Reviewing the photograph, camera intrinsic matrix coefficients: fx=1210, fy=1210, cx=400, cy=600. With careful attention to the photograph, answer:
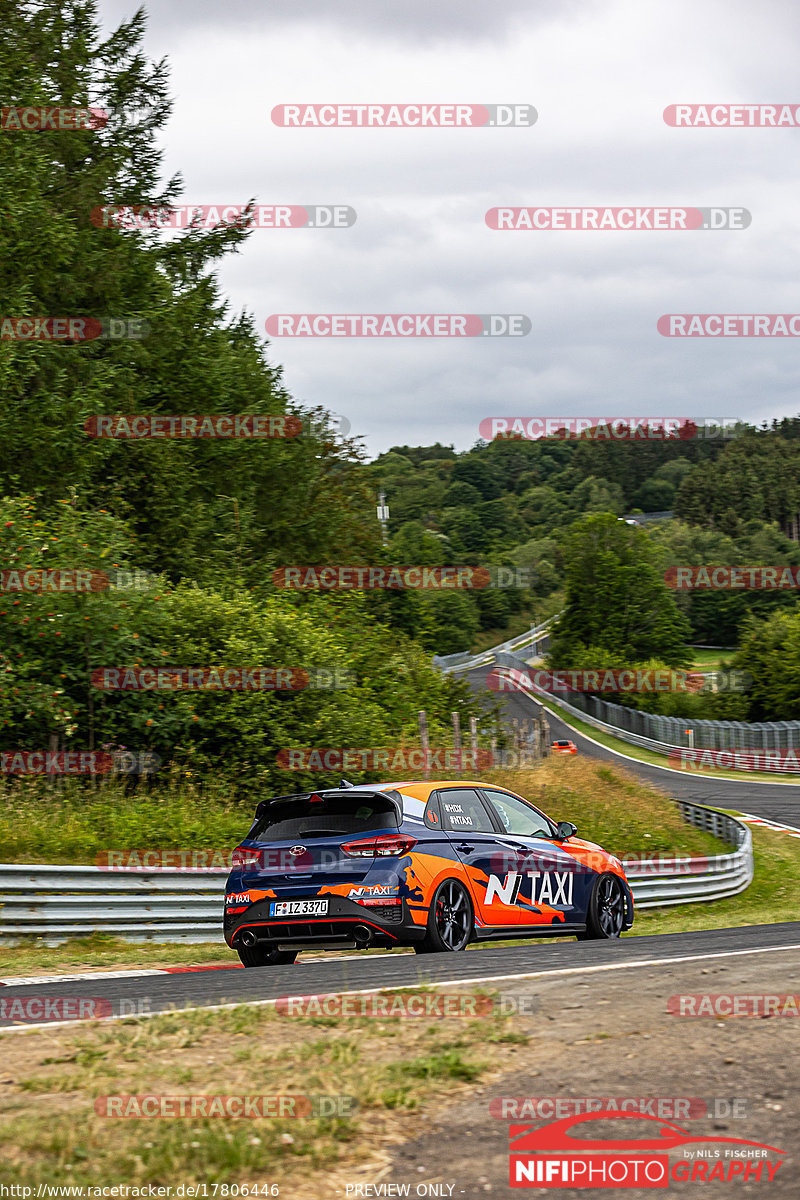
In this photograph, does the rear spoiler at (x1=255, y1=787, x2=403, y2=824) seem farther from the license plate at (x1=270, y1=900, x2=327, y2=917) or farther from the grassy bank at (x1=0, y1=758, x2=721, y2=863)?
the grassy bank at (x1=0, y1=758, x2=721, y2=863)

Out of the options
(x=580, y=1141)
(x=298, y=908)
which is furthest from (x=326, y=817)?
(x=580, y=1141)

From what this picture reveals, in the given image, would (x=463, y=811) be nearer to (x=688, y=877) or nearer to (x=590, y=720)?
(x=688, y=877)

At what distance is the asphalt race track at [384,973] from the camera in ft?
23.3

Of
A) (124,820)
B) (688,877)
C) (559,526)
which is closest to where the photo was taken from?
(124,820)

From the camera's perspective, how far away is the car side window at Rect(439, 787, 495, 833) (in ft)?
32.3

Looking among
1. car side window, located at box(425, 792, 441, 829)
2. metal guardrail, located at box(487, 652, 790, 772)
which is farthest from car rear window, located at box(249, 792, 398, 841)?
metal guardrail, located at box(487, 652, 790, 772)

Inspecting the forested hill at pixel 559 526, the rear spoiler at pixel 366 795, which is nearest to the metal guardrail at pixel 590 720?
the forested hill at pixel 559 526

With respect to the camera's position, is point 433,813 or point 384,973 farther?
point 433,813

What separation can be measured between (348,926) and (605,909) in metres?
3.50

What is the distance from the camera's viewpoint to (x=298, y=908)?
29.9 feet

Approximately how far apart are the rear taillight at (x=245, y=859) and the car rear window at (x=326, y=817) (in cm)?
12

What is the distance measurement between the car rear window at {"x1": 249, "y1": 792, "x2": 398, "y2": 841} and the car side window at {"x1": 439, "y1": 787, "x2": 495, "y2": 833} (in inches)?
26.9

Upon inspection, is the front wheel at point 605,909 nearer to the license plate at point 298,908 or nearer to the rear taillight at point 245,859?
the license plate at point 298,908

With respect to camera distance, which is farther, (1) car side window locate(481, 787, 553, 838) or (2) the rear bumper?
(1) car side window locate(481, 787, 553, 838)
